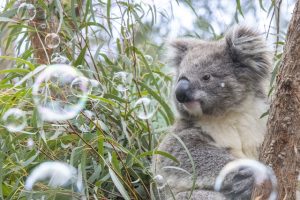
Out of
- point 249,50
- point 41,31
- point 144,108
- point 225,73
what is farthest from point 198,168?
point 41,31

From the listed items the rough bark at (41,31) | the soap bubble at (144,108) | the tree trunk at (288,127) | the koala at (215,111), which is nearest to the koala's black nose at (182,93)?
the koala at (215,111)

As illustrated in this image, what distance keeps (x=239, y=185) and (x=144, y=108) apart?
1.74 ft

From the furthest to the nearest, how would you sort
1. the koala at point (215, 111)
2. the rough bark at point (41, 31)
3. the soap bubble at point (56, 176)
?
the rough bark at point (41, 31) → the koala at point (215, 111) → the soap bubble at point (56, 176)

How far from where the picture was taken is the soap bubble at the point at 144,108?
2.27 m

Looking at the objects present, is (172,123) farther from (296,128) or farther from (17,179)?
(296,128)

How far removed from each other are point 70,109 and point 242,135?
38.4 inches

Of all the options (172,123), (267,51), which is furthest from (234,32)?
(172,123)

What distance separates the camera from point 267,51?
272cm

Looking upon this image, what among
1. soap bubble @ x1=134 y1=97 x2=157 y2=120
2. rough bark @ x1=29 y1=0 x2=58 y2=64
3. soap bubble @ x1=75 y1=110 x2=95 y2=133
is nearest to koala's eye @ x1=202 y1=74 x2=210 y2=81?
soap bubble @ x1=134 y1=97 x2=157 y2=120

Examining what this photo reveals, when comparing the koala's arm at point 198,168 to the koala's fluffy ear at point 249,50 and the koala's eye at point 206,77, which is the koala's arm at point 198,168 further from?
the koala's fluffy ear at point 249,50

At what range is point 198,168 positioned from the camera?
2.42 m

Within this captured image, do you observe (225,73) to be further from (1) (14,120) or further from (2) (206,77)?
(1) (14,120)

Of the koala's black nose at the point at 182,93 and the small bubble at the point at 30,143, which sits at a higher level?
the koala's black nose at the point at 182,93

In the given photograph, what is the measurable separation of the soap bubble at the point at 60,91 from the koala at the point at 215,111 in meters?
0.53
